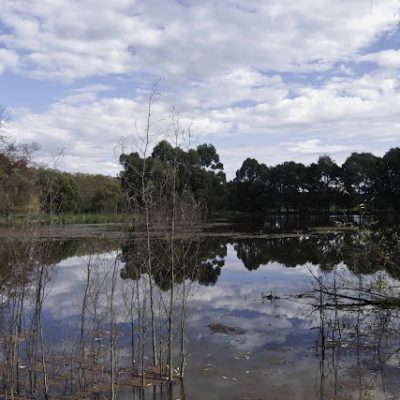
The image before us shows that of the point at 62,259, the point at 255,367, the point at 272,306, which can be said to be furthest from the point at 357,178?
the point at 255,367

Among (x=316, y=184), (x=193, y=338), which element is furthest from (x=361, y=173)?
(x=193, y=338)

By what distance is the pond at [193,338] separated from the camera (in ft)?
25.8

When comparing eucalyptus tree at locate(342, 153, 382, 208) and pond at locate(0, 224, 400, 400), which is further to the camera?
eucalyptus tree at locate(342, 153, 382, 208)

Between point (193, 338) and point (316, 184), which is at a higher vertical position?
point (316, 184)

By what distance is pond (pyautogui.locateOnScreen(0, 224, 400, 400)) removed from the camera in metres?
7.87

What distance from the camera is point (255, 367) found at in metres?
9.25

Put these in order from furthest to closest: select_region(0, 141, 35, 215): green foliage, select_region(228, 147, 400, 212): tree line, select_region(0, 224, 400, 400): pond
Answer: select_region(228, 147, 400, 212): tree line → select_region(0, 141, 35, 215): green foliage → select_region(0, 224, 400, 400): pond

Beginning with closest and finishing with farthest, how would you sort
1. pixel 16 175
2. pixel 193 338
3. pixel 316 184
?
pixel 193 338, pixel 16 175, pixel 316 184

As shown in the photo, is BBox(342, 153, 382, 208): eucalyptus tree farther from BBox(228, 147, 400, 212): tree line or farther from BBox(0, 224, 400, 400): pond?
BBox(0, 224, 400, 400): pond

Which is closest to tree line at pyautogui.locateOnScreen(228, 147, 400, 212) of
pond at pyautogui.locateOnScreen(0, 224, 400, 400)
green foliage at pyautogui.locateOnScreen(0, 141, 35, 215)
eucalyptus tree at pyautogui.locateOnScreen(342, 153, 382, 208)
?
eucalyptus tree at pyautogui.locateOnScreen(342, 153, 382, 208)

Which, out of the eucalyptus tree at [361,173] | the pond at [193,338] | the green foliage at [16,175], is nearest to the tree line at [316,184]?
the eucalyptus tree at [361,173]

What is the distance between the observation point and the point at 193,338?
11383 millimetres

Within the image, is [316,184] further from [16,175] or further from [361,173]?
[16,175]

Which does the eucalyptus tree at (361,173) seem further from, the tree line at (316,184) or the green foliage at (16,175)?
the green foliage at (16,175)
